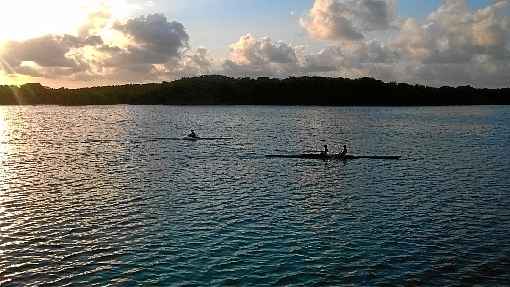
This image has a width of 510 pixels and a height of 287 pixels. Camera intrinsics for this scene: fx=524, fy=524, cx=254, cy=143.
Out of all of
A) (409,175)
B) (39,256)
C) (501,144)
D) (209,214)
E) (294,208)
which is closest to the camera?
(39,256)

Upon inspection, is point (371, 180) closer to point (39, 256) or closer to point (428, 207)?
point (428, 207)

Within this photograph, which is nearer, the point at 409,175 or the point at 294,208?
the point at 294,208

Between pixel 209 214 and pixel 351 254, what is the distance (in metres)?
11.2

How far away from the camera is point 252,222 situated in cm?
3294

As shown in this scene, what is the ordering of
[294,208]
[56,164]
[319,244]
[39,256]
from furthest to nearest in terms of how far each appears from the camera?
[56,164] < [294,208] < [319,244] < [39,256]

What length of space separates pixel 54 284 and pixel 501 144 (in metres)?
84.3

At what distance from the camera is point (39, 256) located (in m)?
26.0

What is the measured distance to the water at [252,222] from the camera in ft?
79.7

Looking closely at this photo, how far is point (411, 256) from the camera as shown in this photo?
2695 cm

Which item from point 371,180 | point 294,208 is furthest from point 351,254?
point 371,180

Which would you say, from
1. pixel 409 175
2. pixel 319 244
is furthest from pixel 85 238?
pixel 409 175

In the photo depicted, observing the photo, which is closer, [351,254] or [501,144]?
[351,254]

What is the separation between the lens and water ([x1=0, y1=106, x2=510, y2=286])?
24.3 meters

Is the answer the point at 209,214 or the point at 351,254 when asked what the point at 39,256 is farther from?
the point at 351,254
